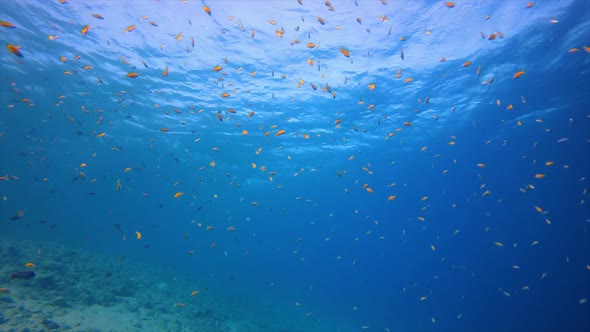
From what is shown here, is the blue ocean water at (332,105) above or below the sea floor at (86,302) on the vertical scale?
above

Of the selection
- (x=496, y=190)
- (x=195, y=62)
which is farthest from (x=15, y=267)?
(x=496, y=190)

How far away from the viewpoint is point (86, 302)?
535 inches

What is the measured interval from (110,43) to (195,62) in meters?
4.88

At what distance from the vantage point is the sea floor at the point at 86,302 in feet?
37.0

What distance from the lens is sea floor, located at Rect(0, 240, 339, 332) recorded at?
11.3m

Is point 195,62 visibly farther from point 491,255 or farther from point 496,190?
point 491,255

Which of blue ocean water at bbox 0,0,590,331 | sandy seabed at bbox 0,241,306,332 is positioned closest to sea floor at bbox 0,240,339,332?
sandy seabed at bbox 0,241,306,332

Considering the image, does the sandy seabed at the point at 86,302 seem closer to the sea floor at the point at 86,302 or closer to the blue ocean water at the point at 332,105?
the sea floor at the point at 86,302

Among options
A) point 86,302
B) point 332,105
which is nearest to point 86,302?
point 86,302

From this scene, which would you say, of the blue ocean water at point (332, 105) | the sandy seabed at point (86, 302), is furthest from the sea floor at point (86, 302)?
the blue ocean water at point (332, 105)

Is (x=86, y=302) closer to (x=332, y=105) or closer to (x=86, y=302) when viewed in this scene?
(x=86, y=302)

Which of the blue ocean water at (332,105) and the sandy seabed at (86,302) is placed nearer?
the sandy seabed at (86,302)

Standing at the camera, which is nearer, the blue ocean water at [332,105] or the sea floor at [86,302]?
the sea floor at [86,302]

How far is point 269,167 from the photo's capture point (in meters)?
38.5
